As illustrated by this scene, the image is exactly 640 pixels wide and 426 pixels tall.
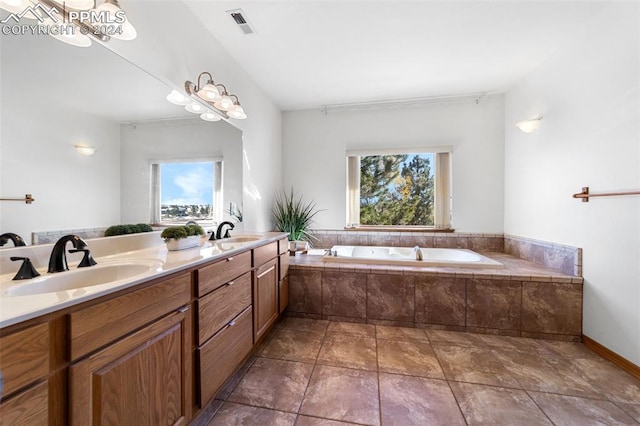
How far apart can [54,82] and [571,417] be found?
298 centimetres

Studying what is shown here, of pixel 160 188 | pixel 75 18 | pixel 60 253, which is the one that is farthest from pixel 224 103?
pixel 60 253

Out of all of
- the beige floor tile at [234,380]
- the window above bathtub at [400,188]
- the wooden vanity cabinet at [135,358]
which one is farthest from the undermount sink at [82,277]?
the window above bathtub at [400,188]

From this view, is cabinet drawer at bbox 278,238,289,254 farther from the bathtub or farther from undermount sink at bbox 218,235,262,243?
the bathtub

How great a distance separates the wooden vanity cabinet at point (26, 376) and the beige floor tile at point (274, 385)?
103cm

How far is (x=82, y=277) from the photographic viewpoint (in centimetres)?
105

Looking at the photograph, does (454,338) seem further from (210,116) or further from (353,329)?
(210,116)

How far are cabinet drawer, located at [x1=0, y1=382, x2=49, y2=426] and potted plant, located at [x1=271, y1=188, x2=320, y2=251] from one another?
2.41m

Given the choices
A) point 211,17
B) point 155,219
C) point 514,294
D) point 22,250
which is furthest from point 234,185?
point 514,294

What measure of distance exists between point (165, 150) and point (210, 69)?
0.83 m

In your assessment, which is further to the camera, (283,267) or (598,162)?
(283,267)

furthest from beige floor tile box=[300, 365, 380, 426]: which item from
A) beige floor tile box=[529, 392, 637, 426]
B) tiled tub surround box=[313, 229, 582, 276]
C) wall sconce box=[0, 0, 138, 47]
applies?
wall sconce box=[0, 0, 138, 47]

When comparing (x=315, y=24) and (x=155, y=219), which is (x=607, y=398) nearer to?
(x=155, y=219)

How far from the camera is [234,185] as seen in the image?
2.37m

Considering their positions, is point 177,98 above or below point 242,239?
above
